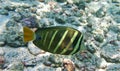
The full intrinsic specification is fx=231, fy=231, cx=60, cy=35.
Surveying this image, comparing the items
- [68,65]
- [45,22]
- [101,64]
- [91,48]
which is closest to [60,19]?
[45,22]

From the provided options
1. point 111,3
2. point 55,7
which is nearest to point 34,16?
point 55,7

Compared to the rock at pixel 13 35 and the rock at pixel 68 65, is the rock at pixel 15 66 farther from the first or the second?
the rock at pixel 68 65

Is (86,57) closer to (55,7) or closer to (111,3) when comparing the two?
(55,7)

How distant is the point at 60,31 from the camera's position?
1984 millimetres

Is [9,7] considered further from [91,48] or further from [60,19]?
[91,48]

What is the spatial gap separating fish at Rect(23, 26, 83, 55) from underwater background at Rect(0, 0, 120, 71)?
1977 mm

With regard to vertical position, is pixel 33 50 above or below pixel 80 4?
below

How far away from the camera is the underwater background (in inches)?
163

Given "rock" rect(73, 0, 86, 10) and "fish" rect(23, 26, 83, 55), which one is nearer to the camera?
"fish" rect(23, 26, 83, 55)

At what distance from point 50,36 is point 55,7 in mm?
4423

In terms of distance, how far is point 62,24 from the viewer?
18.7ft

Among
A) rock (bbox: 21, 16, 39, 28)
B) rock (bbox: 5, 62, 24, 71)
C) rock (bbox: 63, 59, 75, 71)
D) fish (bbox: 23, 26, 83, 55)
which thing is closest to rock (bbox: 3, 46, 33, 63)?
rock (bbox: 5, 62, 24, 71)

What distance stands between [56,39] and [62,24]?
3.73m

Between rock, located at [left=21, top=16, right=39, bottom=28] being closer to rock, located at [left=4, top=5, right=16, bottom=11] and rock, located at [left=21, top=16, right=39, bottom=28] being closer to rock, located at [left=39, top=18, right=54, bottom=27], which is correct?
rock, located at [left=39, top=18, right=54, bottom=27]
